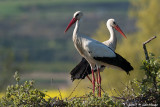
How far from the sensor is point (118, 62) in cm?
687

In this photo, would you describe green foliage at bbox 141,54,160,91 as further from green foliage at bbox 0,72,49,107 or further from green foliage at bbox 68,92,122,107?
green foliage at bbox 0,72,49,107

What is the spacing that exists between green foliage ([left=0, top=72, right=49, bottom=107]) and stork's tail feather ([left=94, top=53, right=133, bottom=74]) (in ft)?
5.66

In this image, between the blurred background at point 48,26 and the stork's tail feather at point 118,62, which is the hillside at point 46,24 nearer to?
the blurred background at point 48,26

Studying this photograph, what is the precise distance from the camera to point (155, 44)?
69.9 feet

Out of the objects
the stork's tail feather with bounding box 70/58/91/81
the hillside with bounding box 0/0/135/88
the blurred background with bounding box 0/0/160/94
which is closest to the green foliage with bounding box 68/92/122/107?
the stork's tail feather with bounding box 70/58/91/81

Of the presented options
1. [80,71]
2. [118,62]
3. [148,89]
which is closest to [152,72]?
[148,89]

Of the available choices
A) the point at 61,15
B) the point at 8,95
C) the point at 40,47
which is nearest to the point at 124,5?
the point at 61,15

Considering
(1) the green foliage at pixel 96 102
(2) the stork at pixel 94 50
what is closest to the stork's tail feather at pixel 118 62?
(2) the stork at pixel 94 50

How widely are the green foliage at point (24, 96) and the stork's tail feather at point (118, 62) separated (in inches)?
68.0

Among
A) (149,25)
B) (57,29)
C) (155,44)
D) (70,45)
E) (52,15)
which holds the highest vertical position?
(52,15)

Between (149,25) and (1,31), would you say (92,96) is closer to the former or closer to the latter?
(149,25)

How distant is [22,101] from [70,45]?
59318 mm

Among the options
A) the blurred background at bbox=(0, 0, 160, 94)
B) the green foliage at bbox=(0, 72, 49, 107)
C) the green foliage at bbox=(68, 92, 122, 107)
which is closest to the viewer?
the green foliage at bbox=(68, 92, 122, 107)

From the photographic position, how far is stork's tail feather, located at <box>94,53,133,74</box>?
22.2ft
